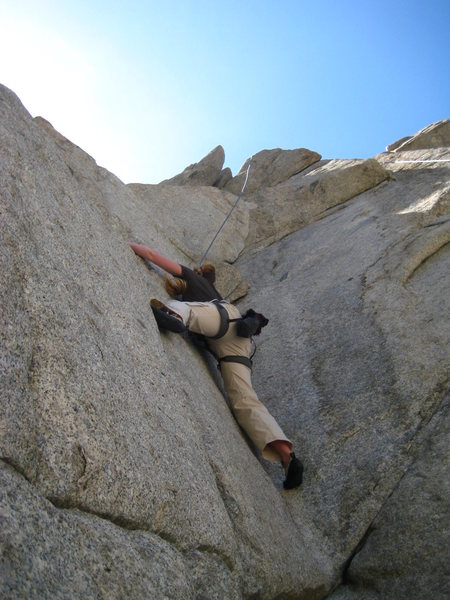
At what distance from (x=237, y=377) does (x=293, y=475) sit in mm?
1401

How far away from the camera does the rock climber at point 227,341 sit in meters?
6.11

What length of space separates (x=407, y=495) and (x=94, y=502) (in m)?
3.66

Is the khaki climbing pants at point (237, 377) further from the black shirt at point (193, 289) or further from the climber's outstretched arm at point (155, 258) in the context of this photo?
the climber's outstretched arm at point (155, 258)

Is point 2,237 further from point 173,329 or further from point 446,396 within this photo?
point 446,396

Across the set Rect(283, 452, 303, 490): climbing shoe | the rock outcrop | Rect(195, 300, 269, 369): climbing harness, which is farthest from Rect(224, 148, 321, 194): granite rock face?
Rect(283, 452, 303, 490): climbing shoe

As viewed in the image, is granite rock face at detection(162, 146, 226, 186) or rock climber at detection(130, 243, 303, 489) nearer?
rock climber at detection(130, 243, 303, 489)

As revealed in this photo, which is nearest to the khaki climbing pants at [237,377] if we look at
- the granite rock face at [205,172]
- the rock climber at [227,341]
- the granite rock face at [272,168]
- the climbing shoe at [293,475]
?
the rock climber at [227,341]

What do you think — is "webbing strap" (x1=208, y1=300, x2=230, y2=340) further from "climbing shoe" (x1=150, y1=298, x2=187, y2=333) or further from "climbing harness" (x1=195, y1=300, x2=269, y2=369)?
"climbing shoe" (x1=150, y1=298, x2=187, y2=333)

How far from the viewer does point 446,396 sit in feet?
20.1

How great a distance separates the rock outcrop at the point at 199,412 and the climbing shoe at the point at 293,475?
142 millimetres

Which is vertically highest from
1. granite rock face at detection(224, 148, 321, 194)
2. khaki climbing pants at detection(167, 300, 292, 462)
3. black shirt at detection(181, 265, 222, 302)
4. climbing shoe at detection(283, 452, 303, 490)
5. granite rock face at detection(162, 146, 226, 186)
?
granite rock face at detection(224, 148, 321, 194)

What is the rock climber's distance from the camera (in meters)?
6.11

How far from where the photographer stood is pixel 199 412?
16.7 ft

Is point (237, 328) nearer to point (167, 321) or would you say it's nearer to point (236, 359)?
point (236, 359)
